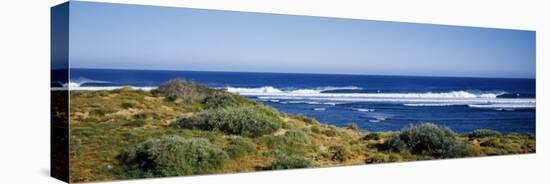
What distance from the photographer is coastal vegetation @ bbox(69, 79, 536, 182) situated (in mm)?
11555

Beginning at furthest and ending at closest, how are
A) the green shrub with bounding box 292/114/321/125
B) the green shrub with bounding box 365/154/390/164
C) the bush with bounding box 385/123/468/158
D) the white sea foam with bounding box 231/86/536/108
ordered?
1. the bush with bounding box 385/123/468/158
2. the green shrub with bounding box 365/154/390/164
3. the green shrub with bounding box 292/114/321/125
4. the white sea foam with bounding box 231/86/536/108

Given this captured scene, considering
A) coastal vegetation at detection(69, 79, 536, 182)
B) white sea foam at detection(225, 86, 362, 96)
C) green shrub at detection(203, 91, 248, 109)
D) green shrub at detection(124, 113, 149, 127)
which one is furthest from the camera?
white sea foam at detection(225, 86, 362, 96)

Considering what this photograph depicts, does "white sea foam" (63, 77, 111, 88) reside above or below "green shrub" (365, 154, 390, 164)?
above

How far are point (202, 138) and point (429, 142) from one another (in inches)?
186

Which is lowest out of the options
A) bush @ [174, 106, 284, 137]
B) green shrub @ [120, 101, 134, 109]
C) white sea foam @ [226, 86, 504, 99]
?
bush @ [174, 106, 284, 137]

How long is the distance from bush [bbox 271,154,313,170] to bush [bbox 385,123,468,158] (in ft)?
6.06

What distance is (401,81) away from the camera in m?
14.8

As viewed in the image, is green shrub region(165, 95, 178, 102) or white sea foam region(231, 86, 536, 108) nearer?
green shrub region(165, 95, 178, 102)

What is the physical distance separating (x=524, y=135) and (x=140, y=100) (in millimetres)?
8475

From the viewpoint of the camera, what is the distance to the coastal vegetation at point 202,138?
11555 millimetres

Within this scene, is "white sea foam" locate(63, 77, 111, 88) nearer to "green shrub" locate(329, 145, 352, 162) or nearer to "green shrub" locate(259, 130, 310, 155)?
"green shrub" locate(259, 130, 310, 155)

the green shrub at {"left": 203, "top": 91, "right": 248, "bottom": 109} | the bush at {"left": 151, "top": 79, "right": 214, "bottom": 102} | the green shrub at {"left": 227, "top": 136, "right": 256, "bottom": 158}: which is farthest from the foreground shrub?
the bush at {"left": 151, "top": 79, "right": 214, "bottom": 102}

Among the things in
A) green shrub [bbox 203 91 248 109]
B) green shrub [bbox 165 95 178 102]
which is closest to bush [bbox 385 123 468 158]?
green shrub [bbox 203 91 248 109]

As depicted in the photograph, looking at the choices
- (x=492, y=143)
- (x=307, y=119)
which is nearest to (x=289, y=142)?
(x=307, y=119)
